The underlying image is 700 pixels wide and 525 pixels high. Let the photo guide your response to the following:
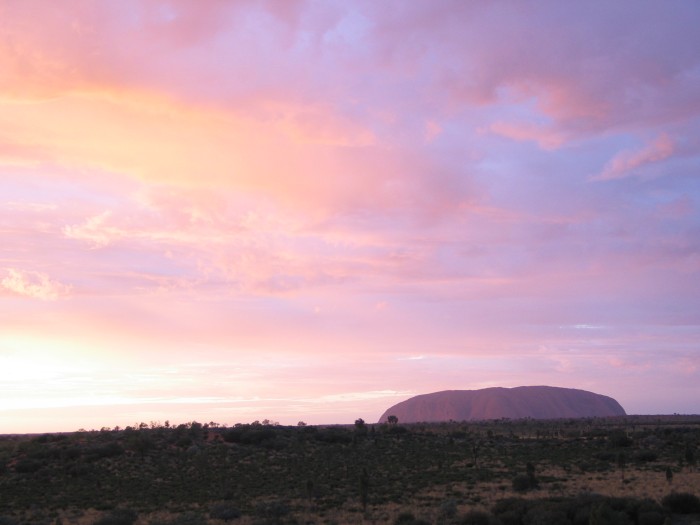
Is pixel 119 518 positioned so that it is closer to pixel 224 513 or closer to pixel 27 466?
pixel 224 513

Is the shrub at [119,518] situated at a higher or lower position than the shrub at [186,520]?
higher

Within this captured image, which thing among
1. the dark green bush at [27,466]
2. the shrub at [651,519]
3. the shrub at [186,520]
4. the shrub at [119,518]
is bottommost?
the shrub at [651,519]

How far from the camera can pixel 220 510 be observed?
31016mm

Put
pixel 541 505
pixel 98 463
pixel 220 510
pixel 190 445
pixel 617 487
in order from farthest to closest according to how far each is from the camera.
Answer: pixel 190 445 → pixel 98 463 → pixel 617 487 → pixel 220 510 → pixel 541 505

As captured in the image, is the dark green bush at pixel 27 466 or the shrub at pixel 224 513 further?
the dark green bush at pixel 27 466

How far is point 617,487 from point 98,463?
126 feet

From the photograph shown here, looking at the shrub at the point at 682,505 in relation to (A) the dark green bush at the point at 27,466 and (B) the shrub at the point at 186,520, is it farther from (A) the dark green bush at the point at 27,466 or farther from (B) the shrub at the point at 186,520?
(A) the dark green bush at the point at 27,466

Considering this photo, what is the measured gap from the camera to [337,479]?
145 ft

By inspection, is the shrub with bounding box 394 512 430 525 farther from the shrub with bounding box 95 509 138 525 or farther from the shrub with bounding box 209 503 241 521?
the shrub with bounding box 95 509 138 525

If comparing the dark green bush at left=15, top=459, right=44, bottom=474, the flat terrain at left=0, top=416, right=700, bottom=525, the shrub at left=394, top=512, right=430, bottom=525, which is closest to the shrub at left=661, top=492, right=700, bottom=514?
the flat terrain at left=0, top=416, right=700, bottom=525

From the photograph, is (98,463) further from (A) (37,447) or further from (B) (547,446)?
(B) (547,446)

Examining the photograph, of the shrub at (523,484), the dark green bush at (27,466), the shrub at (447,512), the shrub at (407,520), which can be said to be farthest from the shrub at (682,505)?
the dark green bush at (27,466)

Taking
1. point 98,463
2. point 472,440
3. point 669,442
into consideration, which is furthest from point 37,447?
point 669,442

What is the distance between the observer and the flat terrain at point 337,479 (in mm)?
27594
